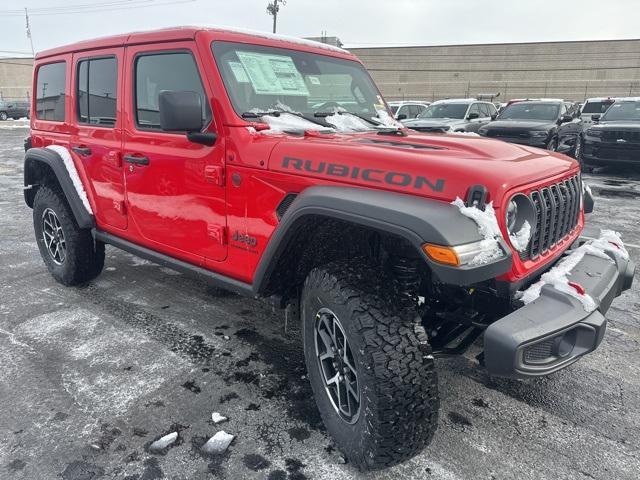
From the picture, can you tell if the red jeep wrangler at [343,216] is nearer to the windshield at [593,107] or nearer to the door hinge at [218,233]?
the door hinge at [218,233]

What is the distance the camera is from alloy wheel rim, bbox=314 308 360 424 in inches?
86.1

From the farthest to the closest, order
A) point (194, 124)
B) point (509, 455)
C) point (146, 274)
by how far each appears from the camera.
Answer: point (146, 274) < point (194, 124) < point (509, 455)

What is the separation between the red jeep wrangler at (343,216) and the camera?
6.07 ft

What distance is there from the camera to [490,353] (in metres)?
1.74

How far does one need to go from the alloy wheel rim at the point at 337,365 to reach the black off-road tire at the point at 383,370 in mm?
99

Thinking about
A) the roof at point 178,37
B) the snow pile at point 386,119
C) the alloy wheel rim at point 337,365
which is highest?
the roof at point 178,37

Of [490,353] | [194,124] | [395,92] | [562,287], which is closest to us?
[490,353]

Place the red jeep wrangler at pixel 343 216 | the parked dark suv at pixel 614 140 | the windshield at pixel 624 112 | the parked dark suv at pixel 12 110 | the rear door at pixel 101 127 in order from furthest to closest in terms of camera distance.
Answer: the parked dark suv at pixel 12 110
the windshield at pixel 624 112
the parked dark suv at pixel 614 140
the rear door at pixel 101 127
the red jeep wrangler at pixel 343 216

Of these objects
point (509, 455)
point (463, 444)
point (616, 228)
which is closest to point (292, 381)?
point (463, 444)

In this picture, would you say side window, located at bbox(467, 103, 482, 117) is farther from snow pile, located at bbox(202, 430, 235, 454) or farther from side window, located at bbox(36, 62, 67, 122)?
snow pile, located at bbox(202, 430, 235, 454)

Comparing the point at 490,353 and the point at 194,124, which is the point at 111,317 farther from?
the point at 490,353

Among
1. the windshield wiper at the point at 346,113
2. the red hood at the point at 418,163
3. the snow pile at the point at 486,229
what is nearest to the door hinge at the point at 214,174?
the red hood at the point at 418,163

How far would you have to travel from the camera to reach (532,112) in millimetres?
12188

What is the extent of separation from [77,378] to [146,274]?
185cm
